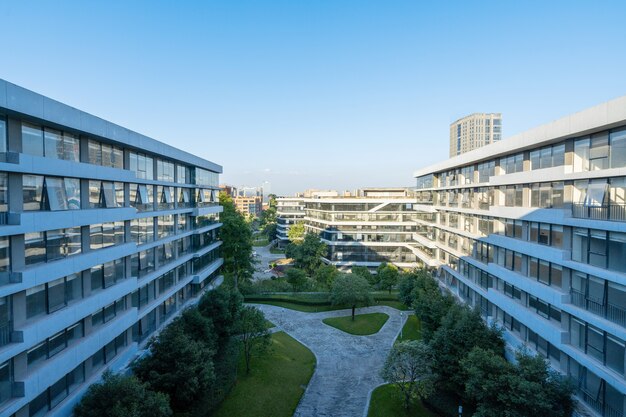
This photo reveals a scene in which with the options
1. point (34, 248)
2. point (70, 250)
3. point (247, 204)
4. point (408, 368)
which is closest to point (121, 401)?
point (34, 248)

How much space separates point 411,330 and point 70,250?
98.3ft

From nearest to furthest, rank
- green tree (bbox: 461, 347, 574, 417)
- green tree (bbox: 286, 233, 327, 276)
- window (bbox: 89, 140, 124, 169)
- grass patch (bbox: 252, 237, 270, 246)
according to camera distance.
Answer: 1. green tree (bbox: 461, 347, 574, 417)
2. window (bbox: 89, 140, 124, 169)
3. green tree (bbox: 286, 233, 327, 276)
4. grass patch (bbox: 252, 237, 270, 246)

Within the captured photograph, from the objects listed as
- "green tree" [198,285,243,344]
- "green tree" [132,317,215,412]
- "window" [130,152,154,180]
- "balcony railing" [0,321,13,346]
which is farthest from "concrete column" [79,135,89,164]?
"green tree" [198,285,243,344]

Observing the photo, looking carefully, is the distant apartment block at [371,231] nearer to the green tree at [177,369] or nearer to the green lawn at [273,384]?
the green lawn at [273,384]

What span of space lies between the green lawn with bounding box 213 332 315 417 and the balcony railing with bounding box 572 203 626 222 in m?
19.3

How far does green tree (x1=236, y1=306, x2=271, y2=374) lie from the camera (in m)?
27.6

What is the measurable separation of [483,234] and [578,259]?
509 inches

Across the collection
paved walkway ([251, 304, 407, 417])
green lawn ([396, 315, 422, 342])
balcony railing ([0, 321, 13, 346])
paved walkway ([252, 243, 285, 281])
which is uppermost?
balcony railing ([0, 321, 13, 346])

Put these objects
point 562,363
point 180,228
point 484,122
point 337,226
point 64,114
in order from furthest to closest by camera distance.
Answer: point 484,122 < point 337,226 < point 180,228 < point 562,363 < point 64,114

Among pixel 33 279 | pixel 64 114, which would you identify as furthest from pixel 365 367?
pixel 64 114

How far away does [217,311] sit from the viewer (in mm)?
29094

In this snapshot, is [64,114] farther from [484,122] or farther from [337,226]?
[484,122]

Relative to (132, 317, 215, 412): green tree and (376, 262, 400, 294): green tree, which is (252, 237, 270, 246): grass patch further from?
(132, 317, 215, 412): green tree

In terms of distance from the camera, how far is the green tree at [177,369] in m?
19.8
